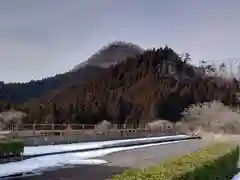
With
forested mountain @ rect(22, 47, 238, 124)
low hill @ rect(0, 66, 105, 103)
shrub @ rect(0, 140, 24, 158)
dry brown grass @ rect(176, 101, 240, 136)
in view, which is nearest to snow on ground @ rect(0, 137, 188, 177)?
shrub @ rect(0, 140, 24, 158)

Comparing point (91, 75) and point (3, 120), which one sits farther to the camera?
point (91, 75)

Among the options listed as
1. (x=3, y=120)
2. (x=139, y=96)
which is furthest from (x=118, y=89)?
(x=3, y=120)

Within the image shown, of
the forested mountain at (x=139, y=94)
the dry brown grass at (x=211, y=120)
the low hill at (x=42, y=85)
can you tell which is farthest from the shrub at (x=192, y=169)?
the low hill at (x=42, y=85)

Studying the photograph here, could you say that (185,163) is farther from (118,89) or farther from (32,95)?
(118,89)

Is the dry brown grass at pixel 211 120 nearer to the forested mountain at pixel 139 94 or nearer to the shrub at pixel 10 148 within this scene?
the forested mountain at pixel 139 94

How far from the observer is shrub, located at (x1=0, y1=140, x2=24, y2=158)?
78.9 ft

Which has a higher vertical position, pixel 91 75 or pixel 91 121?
pixel 91 75

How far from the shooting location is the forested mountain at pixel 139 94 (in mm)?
107250

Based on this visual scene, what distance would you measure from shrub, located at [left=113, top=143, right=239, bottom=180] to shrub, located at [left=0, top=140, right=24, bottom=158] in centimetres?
1232

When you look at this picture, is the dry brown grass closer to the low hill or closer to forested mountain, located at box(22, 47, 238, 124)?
forested mountain, located at box(22, 47, 238, 124)

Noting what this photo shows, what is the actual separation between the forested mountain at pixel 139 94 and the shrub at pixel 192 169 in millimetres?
→ 80520

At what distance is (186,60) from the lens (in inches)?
5994

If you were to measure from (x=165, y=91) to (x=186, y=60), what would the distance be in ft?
123

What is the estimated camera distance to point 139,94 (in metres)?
130
